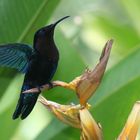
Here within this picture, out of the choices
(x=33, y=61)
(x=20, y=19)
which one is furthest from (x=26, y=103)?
(x=20, y=19)

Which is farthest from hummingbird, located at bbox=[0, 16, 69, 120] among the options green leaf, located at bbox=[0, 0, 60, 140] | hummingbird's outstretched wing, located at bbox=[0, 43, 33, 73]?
green leaf, located at bbox=[0, 0, 60, 140]

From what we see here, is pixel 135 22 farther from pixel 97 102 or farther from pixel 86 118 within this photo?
pixel 86 118

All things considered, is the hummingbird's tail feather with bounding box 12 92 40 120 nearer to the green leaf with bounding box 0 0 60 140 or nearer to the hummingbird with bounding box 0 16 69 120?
the hummingbird with bounding box 0 16 69 120

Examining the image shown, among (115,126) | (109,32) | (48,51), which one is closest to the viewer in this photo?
(48,51)

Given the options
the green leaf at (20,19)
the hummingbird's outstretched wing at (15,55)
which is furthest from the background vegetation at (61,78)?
the hummingbird's outstretched wing at (15,55)

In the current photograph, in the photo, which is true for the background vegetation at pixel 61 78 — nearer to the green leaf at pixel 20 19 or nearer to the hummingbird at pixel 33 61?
the green leaf at pixel 20 19

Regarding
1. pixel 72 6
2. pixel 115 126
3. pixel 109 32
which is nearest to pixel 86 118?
pixel 115 126

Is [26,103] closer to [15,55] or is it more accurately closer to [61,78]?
[15,55]
